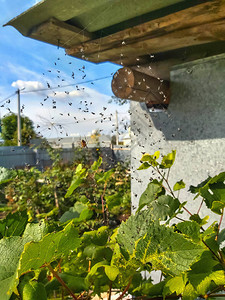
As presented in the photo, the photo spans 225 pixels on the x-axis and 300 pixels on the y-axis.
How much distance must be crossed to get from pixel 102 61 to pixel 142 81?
24cm

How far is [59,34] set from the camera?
88 centimetres

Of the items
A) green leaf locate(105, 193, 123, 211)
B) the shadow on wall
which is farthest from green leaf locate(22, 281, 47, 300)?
the shadow on wall

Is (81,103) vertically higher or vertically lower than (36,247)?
higher

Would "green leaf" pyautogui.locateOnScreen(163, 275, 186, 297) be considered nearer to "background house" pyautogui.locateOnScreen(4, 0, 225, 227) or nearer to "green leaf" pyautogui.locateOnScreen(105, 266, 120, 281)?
"green leaf" pyautogui.locateOnScreen(105, 266, 120, 281)

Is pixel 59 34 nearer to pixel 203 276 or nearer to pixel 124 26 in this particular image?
pixel 124 26

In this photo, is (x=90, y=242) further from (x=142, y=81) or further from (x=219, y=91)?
(x=219, y=91)

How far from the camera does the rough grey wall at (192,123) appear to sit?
1097 millimetres

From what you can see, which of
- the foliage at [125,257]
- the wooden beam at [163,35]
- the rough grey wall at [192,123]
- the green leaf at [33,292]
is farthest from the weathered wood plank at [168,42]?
the green leaf at [33,292]

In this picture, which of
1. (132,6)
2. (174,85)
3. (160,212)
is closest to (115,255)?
(160,212)

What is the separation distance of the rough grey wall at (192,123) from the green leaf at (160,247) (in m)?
0.76

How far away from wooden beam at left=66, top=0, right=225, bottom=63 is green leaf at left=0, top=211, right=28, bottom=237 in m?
0.72

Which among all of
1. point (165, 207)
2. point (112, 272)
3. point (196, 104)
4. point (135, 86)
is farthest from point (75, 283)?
point (196, 104)

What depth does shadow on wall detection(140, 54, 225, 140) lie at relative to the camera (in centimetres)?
109

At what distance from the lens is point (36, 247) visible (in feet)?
0.77
